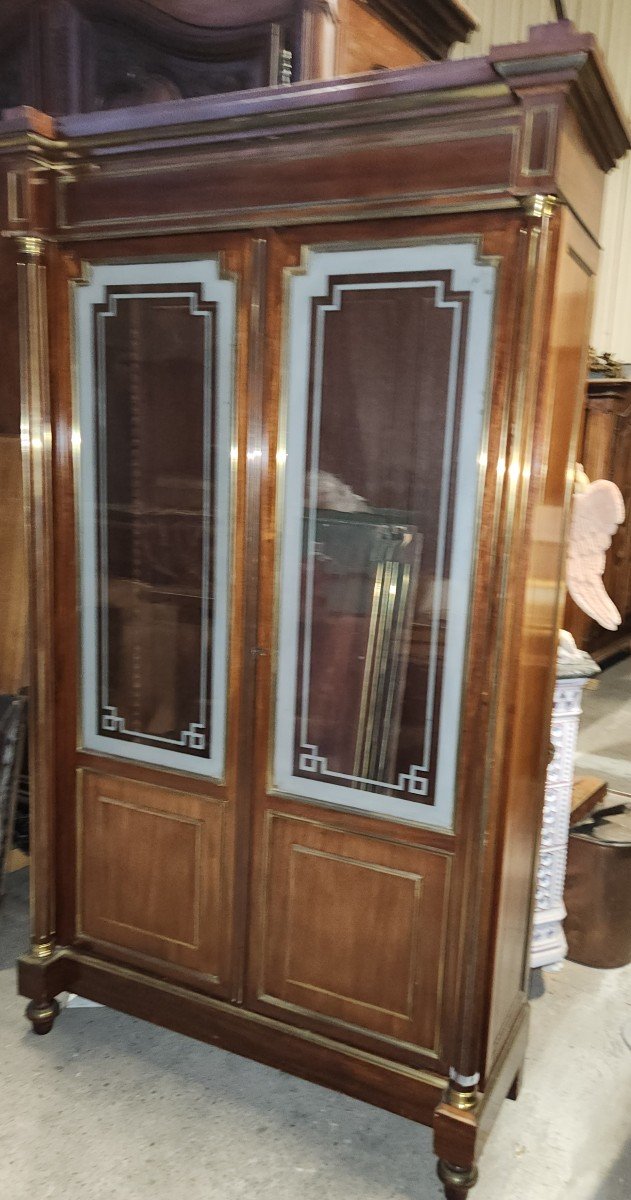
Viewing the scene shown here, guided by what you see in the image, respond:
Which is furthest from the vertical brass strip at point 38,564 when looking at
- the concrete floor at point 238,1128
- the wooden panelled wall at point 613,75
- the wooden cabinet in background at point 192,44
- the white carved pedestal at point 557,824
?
the wooden panelled wall at point 613,75

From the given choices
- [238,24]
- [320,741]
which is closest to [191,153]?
[238,24]

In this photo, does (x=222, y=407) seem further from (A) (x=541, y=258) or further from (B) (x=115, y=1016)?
(B) (x=115, y=1016)

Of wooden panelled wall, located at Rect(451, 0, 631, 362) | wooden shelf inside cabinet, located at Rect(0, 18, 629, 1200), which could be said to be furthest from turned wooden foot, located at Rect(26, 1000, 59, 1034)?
wooden panelled wall, located at Rect(451, 0, 631, 362)

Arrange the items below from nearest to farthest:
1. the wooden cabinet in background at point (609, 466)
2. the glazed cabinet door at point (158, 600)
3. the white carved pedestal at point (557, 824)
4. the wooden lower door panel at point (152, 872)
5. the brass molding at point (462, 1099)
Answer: the brass molding at point (462, 1099), the glazed cabinet door at point (158, 600), the wooden lower door panel at point (152, 872), the white carved pedestal at point (557, 824), the wooden cabinet in background at point (609, 466)

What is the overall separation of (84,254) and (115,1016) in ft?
6.15

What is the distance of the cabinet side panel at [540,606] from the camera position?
1.55 metres

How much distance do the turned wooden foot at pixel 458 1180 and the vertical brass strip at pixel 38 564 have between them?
1.05 meters

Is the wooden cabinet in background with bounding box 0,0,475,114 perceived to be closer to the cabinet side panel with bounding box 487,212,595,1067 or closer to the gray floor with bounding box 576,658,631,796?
the cabinet side panel with bounding box 487,212,595,1067

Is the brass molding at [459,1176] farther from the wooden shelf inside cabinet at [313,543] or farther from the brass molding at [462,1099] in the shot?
the brass molding at [462,1099]

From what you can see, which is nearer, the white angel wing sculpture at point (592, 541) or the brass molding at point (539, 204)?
the brass molding at point (539, 204)

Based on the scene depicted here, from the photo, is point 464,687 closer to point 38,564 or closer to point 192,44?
point 38,564

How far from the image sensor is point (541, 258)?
1.45 m

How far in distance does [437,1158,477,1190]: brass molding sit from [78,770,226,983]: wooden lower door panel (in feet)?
2.02

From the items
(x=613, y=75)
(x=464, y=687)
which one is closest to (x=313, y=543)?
(x=464, y=687)
